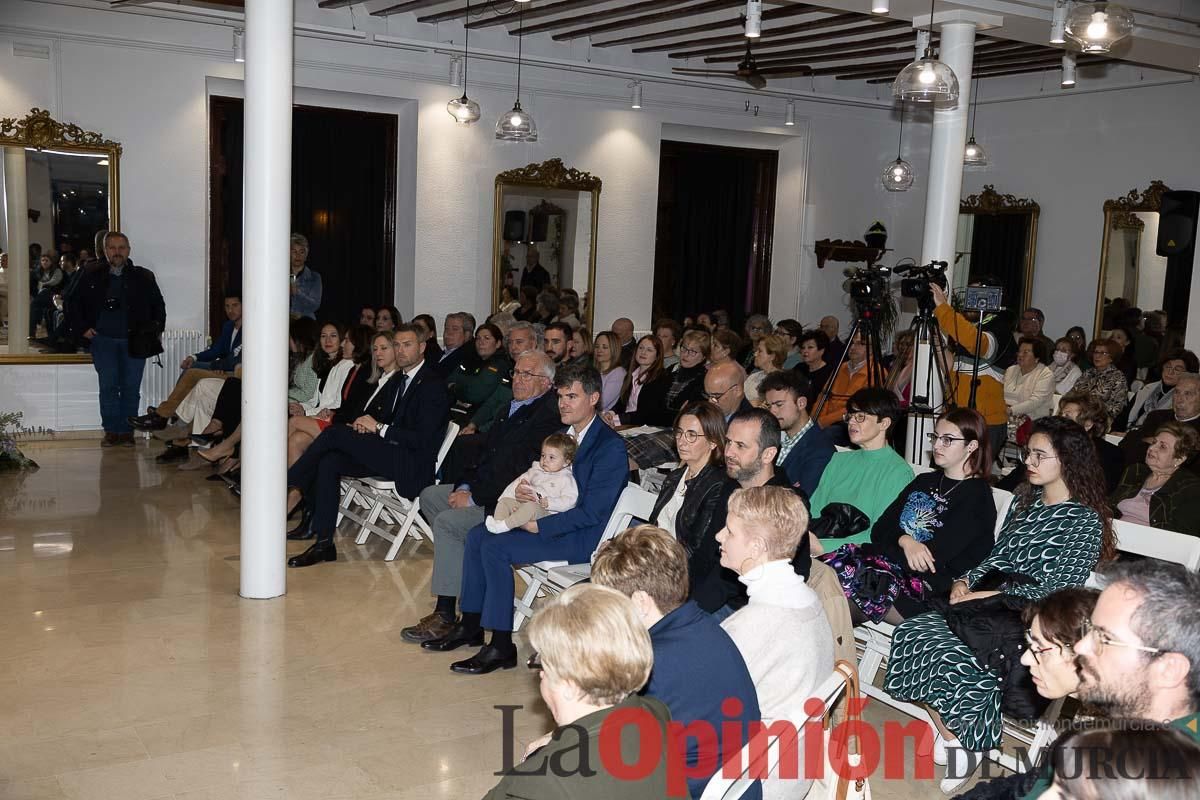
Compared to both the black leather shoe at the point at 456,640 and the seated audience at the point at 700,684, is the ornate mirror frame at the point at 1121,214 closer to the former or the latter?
the black leather shoe at the point at 456,640

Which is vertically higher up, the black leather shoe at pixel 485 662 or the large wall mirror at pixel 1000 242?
the large wall mirror at pixel 1000 242

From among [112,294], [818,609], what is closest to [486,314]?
[112,294]

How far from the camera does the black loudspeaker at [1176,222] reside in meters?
10.1

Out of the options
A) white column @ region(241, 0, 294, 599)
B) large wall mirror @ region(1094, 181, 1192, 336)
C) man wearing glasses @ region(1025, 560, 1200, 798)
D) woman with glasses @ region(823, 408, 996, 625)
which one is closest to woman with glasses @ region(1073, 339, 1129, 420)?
large wall mirror @ region(1094, 181, 1192, 336)

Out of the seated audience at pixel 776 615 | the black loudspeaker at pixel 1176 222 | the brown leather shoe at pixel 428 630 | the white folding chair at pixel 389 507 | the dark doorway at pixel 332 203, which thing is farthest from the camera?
the dark doorway at pixel 332 203

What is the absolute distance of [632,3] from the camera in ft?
30.6

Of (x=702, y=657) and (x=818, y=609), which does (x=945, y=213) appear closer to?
(x=818, y=609)

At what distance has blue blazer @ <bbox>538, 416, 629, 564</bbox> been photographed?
16.3 feet

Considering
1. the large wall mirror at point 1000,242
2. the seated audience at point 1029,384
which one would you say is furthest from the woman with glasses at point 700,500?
the large wall mirror at point 1000,242

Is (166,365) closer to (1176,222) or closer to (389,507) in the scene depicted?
(389,507)

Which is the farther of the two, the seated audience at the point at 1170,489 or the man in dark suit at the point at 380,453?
the man in dark suit at the point at 380,453

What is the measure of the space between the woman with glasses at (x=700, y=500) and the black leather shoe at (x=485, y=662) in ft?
2.95

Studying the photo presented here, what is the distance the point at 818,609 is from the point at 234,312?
25.3 feet

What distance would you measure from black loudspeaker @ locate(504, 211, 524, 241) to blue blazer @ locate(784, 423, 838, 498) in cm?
701
